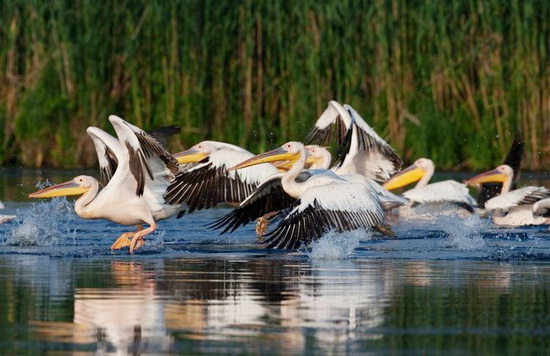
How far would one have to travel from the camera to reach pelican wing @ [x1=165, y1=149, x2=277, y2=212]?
9586 mm

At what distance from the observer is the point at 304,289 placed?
21.2ft

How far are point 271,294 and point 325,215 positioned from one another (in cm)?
206

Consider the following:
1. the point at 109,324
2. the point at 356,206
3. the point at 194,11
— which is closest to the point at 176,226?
the point at 356,206

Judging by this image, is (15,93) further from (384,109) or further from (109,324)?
(109,324)

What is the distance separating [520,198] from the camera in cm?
1131

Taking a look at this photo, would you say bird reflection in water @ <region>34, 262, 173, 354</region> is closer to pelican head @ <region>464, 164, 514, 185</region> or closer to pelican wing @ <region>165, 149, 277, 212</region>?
pelican wing @ <region>165, 149, 277, 212</region>

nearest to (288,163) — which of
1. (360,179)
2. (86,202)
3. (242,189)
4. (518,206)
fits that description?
(242,189)

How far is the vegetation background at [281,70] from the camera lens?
1471 centimetres

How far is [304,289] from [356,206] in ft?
6.78

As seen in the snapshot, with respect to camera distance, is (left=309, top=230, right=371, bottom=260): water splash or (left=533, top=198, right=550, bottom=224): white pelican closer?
(left=309, top=230, right=371, bottom=260): water splash

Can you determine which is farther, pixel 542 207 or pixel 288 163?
pixel 288 163

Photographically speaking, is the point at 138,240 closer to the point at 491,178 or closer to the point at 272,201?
the point at 272,201

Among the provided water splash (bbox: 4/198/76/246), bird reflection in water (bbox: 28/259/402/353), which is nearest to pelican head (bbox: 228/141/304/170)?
water splash (bbox: 4/198/76/246)

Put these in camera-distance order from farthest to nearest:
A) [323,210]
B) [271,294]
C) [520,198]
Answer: [520,198], [323,210], [271,294]
